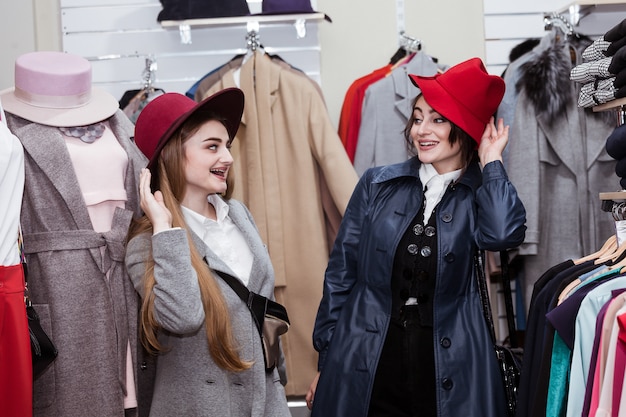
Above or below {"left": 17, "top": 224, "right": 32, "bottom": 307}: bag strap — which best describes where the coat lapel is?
above

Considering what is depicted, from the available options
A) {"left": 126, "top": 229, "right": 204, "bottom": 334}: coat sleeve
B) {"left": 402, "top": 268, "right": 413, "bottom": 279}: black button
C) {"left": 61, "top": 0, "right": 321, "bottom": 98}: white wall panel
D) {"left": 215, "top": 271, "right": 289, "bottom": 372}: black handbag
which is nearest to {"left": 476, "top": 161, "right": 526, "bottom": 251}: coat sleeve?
{"left": 402, "top": 268, "right": 413, "bottom": 279}: black button

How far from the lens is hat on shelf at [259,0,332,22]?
3.88m

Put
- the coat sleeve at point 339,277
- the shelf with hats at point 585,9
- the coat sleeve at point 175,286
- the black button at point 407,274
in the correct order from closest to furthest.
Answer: the coat sleeve at point 175,286 < the black button at point 407,274 < the coat sleeve at point 339,277 < the shelf with hats at point 585,9

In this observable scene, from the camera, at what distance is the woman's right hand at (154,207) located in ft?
7.52

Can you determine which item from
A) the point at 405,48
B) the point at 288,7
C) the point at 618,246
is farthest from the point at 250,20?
the point at 618,246

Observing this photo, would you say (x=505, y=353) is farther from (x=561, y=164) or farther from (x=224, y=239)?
(x=561, y=164)

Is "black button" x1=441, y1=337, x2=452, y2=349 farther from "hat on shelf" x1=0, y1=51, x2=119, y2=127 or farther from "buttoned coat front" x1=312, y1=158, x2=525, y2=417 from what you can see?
"hat on shelf" x1=0, y1=51, x2=119, y2=127

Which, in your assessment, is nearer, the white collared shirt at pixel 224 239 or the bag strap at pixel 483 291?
the white collared shirt at pixel 224 239

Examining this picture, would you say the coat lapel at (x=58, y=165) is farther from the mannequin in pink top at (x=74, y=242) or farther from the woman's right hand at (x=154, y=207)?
the woman's right hand at (x=154, y=207)

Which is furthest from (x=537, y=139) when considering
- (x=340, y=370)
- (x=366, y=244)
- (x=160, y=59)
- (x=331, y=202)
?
(x=160, y=59)

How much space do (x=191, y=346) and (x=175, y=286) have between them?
0.23 meters

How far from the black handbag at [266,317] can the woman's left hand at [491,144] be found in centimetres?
85

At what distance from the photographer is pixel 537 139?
3727mm

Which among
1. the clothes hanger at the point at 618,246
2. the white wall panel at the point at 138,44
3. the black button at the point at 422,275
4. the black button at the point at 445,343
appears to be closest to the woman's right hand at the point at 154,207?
the black button at the point at 422,275
